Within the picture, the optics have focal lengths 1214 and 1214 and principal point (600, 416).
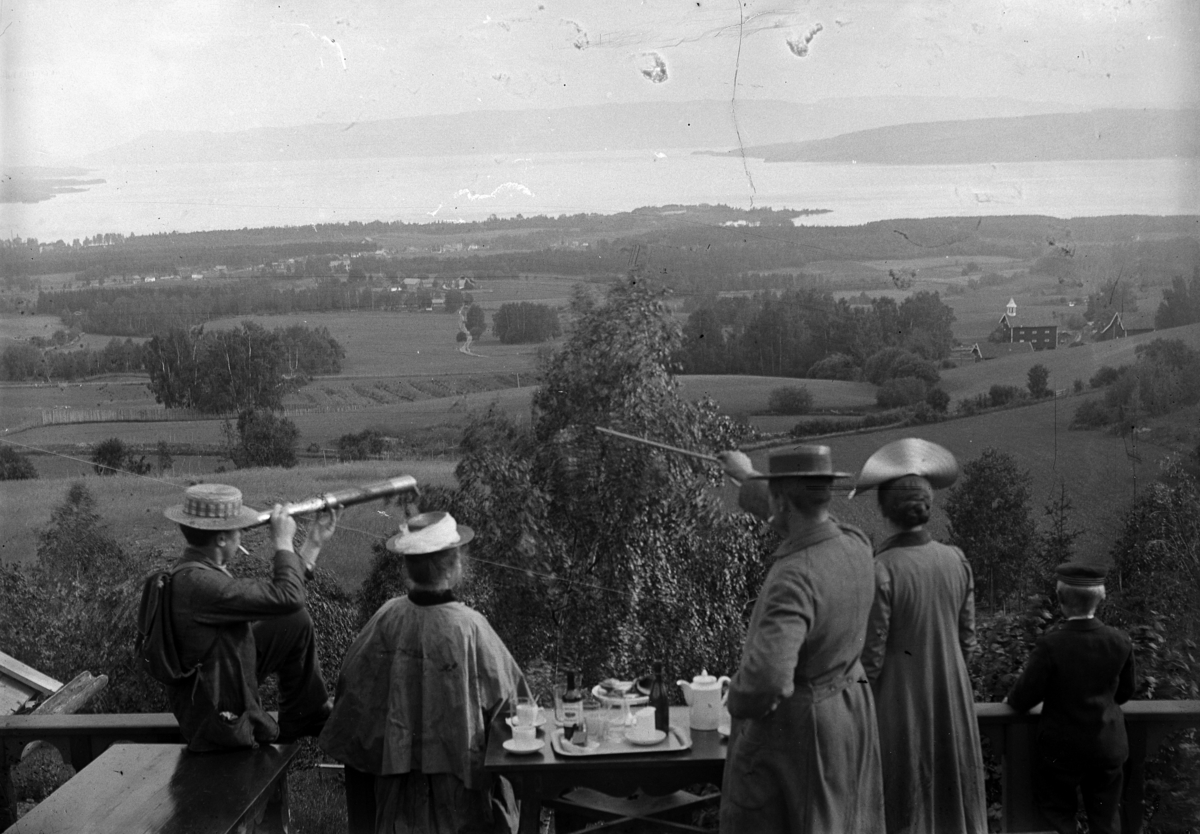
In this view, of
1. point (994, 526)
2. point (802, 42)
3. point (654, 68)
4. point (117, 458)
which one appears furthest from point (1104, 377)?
point (117, 458)

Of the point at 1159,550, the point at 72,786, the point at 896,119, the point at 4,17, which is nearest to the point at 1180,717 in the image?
the point at 72,786

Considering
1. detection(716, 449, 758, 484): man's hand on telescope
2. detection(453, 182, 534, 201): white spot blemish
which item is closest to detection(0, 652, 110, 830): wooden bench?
detection(716, 449, 758, 484): man's hand on telescope

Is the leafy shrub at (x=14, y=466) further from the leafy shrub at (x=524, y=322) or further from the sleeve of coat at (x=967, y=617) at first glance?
the sleeve of coat at (x=967, y=617)

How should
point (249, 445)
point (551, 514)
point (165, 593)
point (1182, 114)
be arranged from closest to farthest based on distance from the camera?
1. point (165, 593)
2. point (1182, 114)
3. point (249, 445)
4. point (551, 514)

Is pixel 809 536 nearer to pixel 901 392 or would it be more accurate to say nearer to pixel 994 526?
pixel 901 392

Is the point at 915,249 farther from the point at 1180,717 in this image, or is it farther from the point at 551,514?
the point at 1180,717

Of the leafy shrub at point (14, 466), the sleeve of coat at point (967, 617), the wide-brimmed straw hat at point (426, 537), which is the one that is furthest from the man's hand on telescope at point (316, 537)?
the leafy shrub at point (14, 466)
